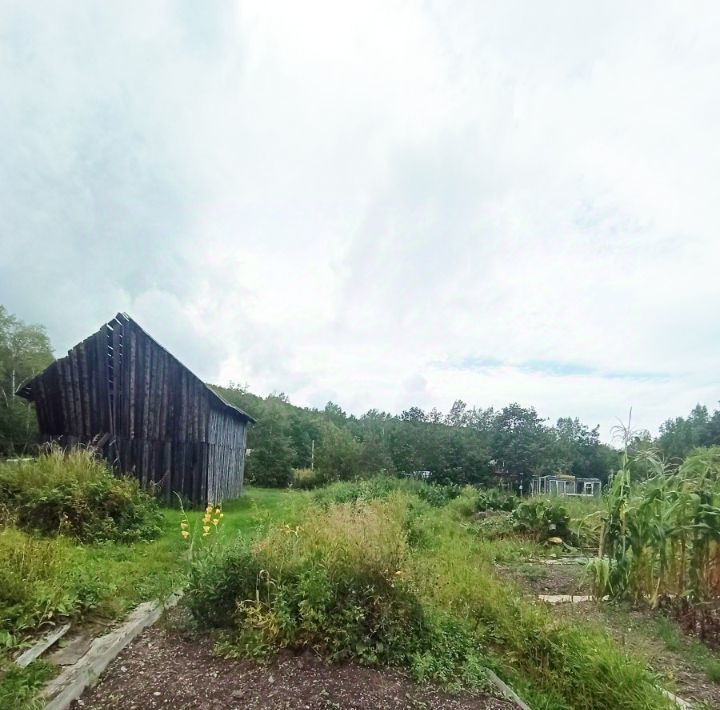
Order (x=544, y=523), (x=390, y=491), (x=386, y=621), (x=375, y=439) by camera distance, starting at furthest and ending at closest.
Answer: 1. (x=375, y=439)
2. (x=390, y=491)
3. (x=544, y=523)
4. (x=386, y=621)

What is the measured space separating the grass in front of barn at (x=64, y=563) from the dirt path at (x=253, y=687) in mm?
479

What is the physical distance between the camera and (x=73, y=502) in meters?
7.04

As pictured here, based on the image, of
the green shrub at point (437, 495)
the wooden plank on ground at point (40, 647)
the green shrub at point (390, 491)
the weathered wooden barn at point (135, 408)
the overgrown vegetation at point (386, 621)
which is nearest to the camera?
the overgrown vegetation at point (386, 621)

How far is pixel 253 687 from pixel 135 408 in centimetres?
1100

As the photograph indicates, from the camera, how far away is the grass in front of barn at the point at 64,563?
3.43m

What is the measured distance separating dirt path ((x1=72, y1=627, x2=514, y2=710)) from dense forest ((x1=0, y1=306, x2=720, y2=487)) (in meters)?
20.0

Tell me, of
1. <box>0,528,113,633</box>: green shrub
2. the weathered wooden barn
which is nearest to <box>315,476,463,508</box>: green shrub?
the weathered wooden barn

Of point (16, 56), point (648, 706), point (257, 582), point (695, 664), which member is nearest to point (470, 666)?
point (648, 706)

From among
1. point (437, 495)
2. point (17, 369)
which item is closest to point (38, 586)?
point (437, 495)

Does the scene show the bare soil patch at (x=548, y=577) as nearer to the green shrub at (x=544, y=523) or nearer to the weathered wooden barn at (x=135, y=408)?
the green shrub at (x=544, y=523)

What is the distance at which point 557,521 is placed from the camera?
891 cm

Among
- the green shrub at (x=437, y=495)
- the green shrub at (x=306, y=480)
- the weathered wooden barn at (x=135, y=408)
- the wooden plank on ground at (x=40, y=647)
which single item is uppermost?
the weathered wooden barn at (x=135, y=408)

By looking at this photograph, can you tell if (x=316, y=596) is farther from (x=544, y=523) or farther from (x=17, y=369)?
(x=17, y=369)

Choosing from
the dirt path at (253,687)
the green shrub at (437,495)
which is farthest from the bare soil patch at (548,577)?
the green shrub at (437,495)
